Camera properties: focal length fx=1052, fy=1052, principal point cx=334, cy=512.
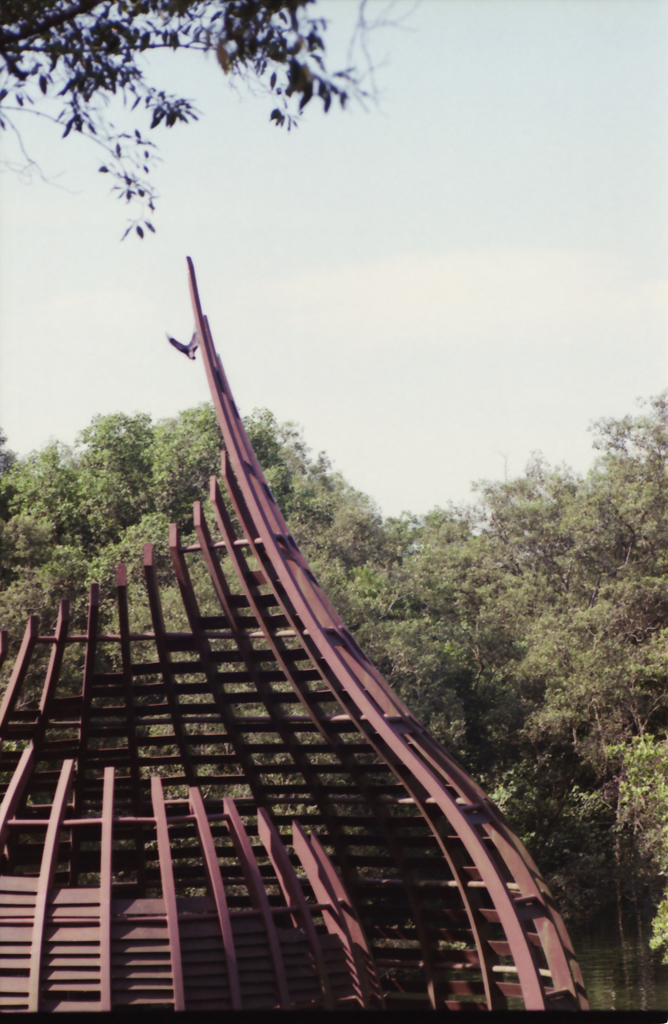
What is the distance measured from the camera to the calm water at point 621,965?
1356 cm

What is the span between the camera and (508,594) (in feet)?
65.6

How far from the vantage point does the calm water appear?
13.6 metres

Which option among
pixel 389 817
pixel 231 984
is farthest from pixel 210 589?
pixel 231 984

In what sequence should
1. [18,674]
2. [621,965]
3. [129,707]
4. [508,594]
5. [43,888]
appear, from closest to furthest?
[43,888]
[18,674]
[129,707]
[621,965]
[508,594]

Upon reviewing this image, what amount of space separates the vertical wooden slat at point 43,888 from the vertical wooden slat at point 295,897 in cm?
122

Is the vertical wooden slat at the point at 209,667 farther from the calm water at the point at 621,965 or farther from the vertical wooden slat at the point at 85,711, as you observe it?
the calm water at the point at 621,965

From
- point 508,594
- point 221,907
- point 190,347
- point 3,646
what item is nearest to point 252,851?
point 221,907

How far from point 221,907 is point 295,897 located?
27.8 inches

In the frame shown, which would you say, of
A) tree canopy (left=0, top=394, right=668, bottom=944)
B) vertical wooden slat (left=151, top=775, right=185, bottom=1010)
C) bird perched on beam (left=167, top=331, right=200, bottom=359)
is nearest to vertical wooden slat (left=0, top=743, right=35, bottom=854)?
Answer: vertical wooden slat (left=151, top=775, right=185, bottom=1010)

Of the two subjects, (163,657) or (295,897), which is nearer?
(295,897)

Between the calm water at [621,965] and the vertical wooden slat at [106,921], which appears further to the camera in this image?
the calm water at [621,965]

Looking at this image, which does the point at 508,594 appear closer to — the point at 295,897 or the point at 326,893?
the point at 326,893

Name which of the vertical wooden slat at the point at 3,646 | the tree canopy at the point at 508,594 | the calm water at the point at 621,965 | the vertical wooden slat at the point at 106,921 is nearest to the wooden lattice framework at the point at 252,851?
the vertical wooden slat at the point at 106,921

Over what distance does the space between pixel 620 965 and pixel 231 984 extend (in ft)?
40.5
